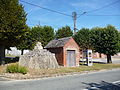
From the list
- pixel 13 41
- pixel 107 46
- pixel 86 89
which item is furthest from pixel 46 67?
pixel 107 46

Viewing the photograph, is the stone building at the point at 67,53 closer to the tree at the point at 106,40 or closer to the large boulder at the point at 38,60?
the large boulder at the point at 38,60

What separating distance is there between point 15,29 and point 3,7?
261 cm

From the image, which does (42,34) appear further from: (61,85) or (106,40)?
(61,85)

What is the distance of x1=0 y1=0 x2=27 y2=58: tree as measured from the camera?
51.0 ft

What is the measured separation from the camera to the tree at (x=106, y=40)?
26.0 meters

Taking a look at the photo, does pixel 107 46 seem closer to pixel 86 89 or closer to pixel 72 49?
pixel 72 49

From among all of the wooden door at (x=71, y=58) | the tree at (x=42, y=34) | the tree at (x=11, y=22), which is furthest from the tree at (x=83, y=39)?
the tree at (x=11, y=22)

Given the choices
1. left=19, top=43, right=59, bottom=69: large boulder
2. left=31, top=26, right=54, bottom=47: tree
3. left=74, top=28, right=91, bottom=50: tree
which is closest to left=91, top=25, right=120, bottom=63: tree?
left=74, top=28, right=91, bottom=50: tree

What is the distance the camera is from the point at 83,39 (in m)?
32.6

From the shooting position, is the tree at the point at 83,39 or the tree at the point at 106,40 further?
the tree at the point at 83,39

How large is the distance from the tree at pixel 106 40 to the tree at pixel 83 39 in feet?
11.2

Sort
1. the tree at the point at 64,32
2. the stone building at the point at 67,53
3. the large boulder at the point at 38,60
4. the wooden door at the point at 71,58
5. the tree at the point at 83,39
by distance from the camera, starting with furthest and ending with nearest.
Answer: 1. the tree at the point at 64,32
2. the tree at the point at 83,39
3. the wooden door at the point at 71,58
4. the stone building at the point at 67,53
5. the large boulder at the point at 38,60

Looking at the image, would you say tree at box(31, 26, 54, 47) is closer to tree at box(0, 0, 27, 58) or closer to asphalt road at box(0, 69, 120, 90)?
tree at box(0, 0, 27, 58)

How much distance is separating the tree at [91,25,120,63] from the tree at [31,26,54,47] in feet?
38.1
